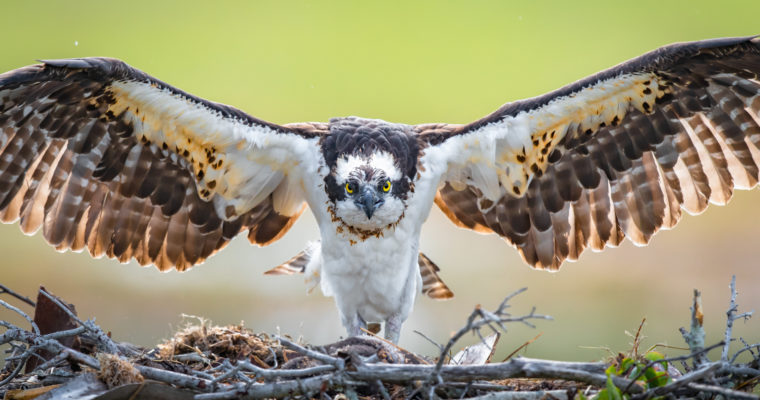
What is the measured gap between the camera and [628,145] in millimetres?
6582

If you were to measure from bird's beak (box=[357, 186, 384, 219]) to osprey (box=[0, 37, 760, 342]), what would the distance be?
0.03ft

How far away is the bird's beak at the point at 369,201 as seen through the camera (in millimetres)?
6094

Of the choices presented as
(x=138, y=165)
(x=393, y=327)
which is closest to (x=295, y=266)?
(x=393, y=327)

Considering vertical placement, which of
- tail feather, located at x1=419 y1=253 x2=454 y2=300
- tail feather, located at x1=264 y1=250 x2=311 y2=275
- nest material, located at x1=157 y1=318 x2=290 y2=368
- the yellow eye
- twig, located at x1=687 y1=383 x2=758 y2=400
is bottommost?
twig, located at x1=687 y1=383 x2=758 y2=400

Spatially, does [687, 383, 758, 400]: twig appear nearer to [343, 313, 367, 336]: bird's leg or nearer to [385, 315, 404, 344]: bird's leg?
[385, 315, 404, 344]: bird's leg

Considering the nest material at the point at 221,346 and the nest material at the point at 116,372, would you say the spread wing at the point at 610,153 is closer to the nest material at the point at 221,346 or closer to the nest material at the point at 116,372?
the nest material at the point at 221,346

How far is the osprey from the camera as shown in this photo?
615 cm

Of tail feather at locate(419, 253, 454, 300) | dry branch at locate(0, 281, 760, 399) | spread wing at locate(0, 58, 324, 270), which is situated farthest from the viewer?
tail feather at locate(419, 253, 454, 300)

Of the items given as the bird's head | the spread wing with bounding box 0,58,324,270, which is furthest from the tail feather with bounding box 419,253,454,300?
the bird's head

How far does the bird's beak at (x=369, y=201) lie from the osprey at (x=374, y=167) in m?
0.01

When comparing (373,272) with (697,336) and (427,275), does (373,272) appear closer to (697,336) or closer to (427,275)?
(427,275)

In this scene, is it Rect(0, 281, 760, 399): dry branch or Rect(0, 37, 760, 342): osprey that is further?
Rect(0, 37, 760, 342): osprey

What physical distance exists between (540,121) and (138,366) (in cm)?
318

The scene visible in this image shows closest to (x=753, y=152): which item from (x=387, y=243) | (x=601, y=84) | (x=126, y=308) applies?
(x=601, y=84)
